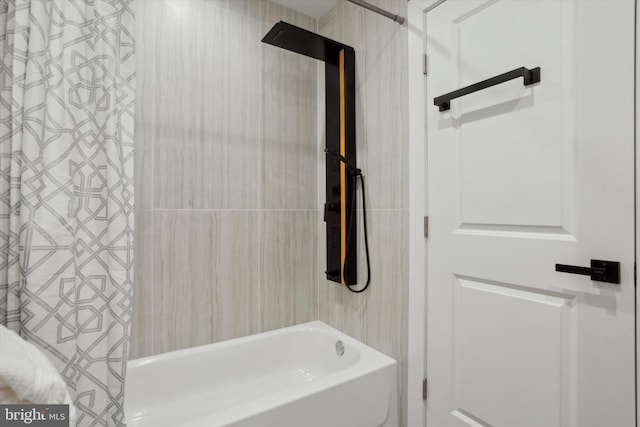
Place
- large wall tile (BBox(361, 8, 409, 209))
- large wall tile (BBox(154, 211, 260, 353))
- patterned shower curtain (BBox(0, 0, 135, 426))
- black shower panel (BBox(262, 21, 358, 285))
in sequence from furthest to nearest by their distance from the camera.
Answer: black shower panel (BBox(262, 21, 358, 285)) → large wall tile (BBox(154, 211, 260, 353)) → large wall tile (BBox(361, 8, 409, 209)) → patterned shower curtain (BBox(0, 0, 135, 426))

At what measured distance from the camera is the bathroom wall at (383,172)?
160cm

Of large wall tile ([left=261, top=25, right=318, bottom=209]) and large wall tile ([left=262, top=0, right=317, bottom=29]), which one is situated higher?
large wall tile ([left=262, top=0, right=317, bottom=29])

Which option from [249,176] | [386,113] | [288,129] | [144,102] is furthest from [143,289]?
[386,113]

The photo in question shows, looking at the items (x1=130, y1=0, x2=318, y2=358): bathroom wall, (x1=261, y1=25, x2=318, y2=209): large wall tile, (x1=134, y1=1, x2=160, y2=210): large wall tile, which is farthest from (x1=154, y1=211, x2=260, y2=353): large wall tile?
(x1=261, y1=25, x2=318, y2=209): large wall tile

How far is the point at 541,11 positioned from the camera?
1107 millimetres

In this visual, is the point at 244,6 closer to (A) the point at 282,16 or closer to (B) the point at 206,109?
(A) the point at 282,16

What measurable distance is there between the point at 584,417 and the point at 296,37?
1820 mm

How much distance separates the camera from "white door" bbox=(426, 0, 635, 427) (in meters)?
0.96

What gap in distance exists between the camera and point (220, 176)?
73.2 inches

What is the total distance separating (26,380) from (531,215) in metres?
1.35

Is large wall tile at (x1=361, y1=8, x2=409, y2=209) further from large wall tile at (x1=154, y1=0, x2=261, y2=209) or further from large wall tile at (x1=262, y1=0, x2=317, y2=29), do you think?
large wall tile at (x1=154, y1=0, x2=261, y2=209)

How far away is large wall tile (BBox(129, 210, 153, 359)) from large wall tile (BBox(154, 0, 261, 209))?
0.45ft

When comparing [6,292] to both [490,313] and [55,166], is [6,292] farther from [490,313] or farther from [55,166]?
[490,313]
